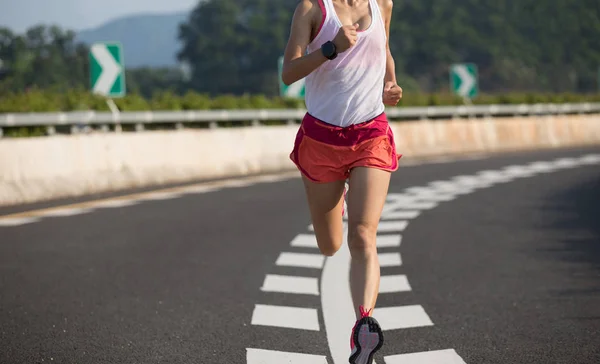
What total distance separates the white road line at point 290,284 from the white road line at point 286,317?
24.6 inches

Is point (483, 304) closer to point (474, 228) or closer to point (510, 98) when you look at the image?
point (474, 228)

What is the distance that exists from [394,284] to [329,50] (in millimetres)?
3544

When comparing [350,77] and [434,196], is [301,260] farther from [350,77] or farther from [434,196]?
[434,196]

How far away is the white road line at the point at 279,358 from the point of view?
240 inches

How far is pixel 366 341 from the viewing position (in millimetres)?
5375

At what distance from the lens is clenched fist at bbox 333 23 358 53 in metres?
5.41

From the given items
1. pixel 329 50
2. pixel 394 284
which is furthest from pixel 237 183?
pixel 329 50

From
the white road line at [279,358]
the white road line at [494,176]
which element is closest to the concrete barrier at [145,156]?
the white road line at [494,176]

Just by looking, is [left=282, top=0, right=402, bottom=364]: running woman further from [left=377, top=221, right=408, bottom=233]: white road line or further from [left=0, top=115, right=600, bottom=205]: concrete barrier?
[left=0, top=115, right=600, bottom=205]: concrete barrier

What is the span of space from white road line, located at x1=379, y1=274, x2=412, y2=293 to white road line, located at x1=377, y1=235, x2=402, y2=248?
196 cm

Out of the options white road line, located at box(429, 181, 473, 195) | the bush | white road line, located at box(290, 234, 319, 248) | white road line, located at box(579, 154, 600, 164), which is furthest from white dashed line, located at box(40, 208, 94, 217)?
white road line, located at box(579, 154, 600, 164)

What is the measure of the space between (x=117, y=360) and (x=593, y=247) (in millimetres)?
5806

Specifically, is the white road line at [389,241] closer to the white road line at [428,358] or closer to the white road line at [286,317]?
the white road line at [286,317]

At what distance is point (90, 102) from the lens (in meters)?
22.5
